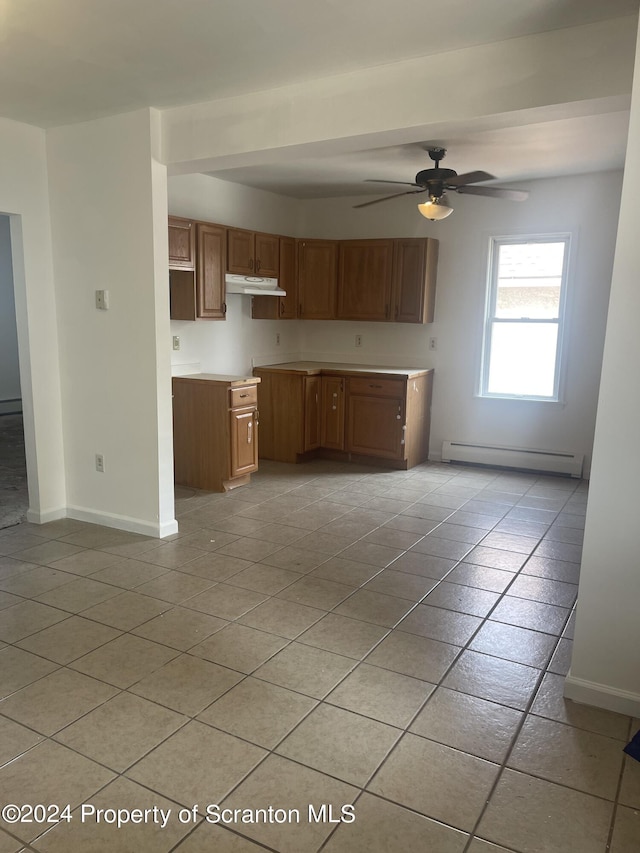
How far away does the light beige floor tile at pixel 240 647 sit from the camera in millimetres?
2582

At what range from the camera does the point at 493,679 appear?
2.51m

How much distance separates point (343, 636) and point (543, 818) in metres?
1.15

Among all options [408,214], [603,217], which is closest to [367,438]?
[408,214]

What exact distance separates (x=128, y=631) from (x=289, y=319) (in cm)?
422

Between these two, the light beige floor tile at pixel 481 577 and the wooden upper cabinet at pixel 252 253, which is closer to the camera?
the light beige floor tile at pixel 481 577

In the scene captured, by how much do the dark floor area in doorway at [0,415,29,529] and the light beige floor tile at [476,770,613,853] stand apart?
11.5 ft

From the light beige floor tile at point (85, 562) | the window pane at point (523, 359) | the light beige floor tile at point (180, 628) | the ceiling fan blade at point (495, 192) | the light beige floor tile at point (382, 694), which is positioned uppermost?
the ceiling fan blade at point (495, 192)

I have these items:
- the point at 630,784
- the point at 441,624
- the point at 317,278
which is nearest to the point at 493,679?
the point at 441,624

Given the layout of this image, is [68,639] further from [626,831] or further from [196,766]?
[626,831]

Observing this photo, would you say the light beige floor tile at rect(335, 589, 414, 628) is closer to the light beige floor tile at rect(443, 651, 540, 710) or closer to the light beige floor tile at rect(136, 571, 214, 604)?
the light beige floor tile at rect(443, 651, 540, 710)

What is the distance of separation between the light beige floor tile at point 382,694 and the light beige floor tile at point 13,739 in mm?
1017

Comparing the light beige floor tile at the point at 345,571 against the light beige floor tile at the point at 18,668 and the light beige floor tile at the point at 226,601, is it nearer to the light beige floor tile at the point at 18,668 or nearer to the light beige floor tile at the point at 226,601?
the light beige floor tile at the point at 226,601

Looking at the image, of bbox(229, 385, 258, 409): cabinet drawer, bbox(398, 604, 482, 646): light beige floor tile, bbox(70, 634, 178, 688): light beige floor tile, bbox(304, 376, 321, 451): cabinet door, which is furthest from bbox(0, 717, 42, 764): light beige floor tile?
bbox(304, 376, 321, 451): cabinet door

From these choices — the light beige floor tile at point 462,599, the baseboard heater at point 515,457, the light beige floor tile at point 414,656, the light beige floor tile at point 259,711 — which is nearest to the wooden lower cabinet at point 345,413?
the baseboard heater at point 515,457
